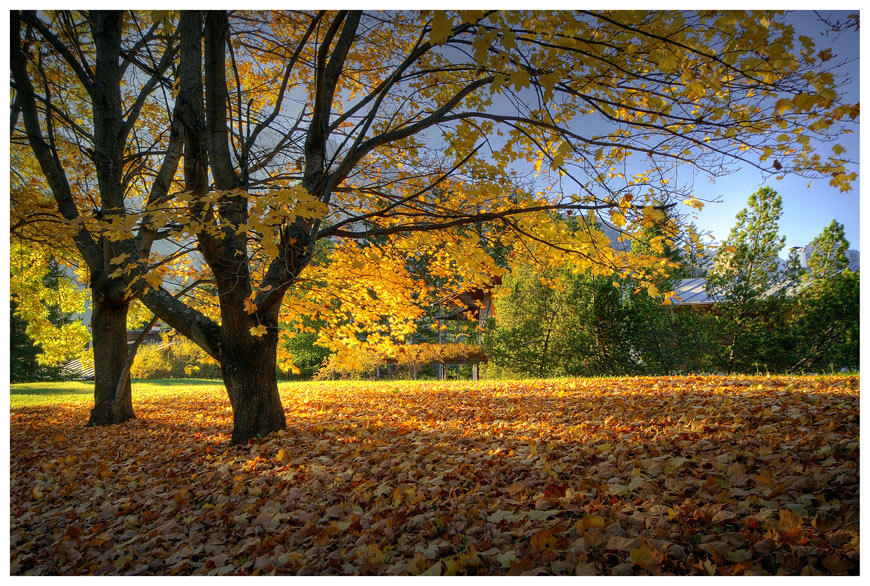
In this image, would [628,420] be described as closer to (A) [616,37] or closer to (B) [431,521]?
(B) [431,521]

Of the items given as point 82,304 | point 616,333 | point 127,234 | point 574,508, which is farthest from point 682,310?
point 82,304

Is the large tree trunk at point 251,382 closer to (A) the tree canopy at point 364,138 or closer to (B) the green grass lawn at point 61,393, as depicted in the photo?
(A) the tree canopy at point 364,138

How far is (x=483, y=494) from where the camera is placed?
274 centimetres

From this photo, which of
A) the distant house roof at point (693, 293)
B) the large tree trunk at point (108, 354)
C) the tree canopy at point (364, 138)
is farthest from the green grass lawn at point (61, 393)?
the distant house roof at point (693, 293)

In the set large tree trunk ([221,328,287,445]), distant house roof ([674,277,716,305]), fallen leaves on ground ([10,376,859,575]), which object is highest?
distant house roof ([674,277,716,305])

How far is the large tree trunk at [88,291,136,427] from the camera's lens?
21.0ft

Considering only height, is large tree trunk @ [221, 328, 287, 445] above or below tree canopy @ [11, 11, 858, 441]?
below

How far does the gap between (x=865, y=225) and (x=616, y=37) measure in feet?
6.78

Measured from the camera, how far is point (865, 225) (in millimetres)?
2553

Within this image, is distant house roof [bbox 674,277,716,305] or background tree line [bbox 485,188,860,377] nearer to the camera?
background tree line [bbox 485,188,860,377]

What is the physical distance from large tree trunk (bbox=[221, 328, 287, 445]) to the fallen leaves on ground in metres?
0.23

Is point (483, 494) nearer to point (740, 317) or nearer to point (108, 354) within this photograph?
point (108, 354)

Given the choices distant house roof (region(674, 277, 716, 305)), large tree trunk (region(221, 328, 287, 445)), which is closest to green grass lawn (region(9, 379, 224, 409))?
large tree trunk (region(221, 328, 287, 445))

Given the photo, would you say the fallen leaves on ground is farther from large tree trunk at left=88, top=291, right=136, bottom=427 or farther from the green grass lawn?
the green grass lawn
